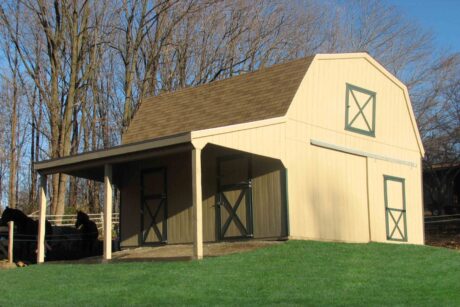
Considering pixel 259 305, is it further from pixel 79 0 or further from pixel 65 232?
pixel 79 0

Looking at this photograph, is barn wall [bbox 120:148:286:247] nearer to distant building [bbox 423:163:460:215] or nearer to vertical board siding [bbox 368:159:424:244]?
vertical board siding [bbox 368:159:424:244]

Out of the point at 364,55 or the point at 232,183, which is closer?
the point at 232,183

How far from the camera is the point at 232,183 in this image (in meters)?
15.1

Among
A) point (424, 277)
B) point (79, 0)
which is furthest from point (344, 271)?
point (79, 0)

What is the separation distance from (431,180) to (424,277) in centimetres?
2733

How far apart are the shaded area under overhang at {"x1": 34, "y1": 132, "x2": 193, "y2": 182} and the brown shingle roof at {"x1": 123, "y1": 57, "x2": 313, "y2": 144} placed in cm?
264

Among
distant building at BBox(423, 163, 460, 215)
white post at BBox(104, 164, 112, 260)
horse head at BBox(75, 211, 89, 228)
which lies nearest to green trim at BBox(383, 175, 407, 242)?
white post at BBox(104, 164, 112, 260)

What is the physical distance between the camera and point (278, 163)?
47.4ft

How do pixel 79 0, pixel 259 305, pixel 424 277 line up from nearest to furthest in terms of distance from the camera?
1. pixel 259 305
2. pixel 424 277
3. pixel 79 0

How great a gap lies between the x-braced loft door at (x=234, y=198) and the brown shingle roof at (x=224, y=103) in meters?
1.05

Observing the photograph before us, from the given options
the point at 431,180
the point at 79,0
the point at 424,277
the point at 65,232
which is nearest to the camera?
the point at 424,277

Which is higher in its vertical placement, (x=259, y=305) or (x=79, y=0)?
(x=79, y=0)

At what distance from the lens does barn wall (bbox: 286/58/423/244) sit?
14766mm

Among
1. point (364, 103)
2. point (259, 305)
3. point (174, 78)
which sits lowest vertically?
point (259, 305)
